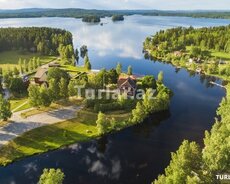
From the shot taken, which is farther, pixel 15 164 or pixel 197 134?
pixel 197 134

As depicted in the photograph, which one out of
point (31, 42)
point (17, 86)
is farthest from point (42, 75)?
point (31, 42)

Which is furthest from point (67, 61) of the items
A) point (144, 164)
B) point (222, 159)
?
point (222, 159)

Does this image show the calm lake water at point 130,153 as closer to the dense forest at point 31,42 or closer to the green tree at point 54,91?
the green tree at point 54,91

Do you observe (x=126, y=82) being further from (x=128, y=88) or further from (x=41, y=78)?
(x=41, y=78)

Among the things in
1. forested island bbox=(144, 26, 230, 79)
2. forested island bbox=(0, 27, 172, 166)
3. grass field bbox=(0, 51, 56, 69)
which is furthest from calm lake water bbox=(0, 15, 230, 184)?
grass field bbox=(0, 51, 56, 69)

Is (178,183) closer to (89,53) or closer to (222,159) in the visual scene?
(222,159)

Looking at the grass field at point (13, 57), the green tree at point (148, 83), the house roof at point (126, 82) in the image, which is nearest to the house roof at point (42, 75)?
the house roof at point (126, 82)

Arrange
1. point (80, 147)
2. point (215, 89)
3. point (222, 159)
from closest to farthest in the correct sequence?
point (222, 159)
point (80, 147)
point (215, 89)
